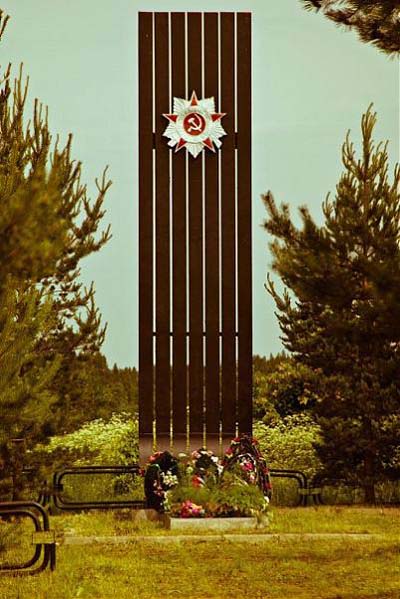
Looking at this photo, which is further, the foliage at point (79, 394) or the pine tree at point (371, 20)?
the foliage at point (79, 394)

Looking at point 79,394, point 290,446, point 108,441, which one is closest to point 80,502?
point 79,394

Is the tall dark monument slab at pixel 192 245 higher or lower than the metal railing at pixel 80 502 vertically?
higher

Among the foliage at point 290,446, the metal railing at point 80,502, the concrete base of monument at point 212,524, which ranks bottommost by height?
the concrete base of monument at point 212,524

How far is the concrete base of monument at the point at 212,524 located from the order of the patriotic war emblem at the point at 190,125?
4.27m

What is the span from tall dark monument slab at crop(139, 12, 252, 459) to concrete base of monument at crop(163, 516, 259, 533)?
5.99 ft

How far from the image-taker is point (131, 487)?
1562 cm

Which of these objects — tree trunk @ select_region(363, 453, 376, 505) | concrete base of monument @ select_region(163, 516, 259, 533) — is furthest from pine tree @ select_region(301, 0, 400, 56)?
tree trunk @ select_region(363, 453, 376, 505)

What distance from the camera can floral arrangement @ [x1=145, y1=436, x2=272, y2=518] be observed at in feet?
38.2

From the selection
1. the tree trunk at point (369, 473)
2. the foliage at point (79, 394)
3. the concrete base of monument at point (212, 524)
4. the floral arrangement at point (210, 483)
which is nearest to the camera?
the concrete base of monument at point (212, 524)

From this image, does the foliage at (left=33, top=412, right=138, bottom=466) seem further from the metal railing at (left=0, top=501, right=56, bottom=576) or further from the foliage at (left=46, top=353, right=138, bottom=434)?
the metal railing at (left=0, top=501, right=56, bottom=576)

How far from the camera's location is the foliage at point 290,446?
16.5 m

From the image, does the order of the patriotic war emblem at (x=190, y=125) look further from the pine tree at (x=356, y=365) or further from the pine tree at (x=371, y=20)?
the pine tree at (x=371, y=20)

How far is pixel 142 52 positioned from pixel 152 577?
6.83 m

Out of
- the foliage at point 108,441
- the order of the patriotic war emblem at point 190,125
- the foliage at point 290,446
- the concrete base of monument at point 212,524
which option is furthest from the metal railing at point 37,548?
the foliage at point 290,446
